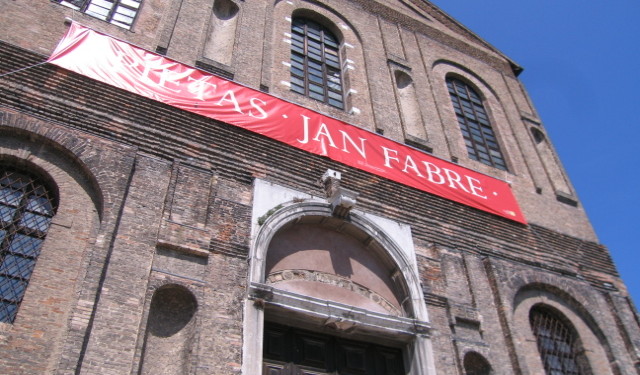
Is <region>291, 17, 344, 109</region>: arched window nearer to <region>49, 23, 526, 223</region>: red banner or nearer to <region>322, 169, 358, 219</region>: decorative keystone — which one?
<region>49, 23, 526, 223</region>: red banner

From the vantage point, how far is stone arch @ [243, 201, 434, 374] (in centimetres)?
730

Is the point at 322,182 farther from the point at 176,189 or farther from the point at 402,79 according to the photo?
the point at 402,79

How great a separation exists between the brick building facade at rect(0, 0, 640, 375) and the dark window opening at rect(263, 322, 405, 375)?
0.10 ft

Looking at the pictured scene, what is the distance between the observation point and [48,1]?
31.1ft

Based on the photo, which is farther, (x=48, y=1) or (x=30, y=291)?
(x=48, y=1)

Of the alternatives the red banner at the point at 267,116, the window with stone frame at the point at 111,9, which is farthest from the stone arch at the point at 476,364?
the window with stone frame at the point at 111,9

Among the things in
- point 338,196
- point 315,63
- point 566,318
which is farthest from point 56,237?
point 566,318

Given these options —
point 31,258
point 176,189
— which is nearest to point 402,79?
point 176,189

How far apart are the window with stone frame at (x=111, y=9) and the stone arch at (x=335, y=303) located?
4.85 metres

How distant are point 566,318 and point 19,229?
9.00m

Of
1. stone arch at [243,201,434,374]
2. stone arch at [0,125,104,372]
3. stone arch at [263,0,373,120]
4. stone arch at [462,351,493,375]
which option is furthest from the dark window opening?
stone arch at [263,0,373,120]

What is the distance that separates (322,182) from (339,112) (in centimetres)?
241

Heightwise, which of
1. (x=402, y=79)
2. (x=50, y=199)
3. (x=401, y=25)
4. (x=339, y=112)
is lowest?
(x=50, y=199)

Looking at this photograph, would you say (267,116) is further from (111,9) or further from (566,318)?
(566,318)
